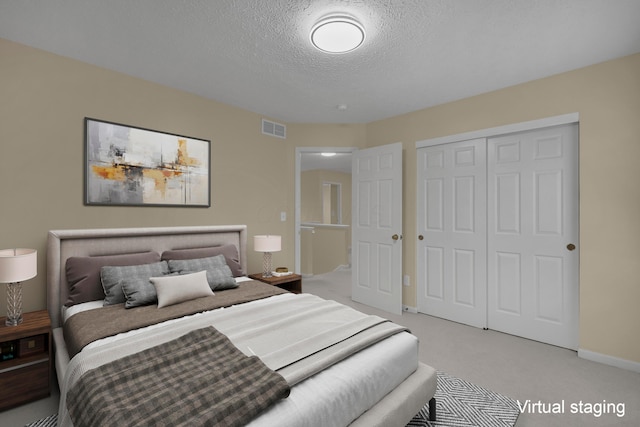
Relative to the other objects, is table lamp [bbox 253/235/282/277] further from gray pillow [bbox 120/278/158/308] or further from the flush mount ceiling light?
the flush mount ceiling light

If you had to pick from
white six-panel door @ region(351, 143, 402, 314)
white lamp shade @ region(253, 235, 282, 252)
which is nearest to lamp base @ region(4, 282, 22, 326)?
white lamp shade @ region(253, 235, 282, 252)

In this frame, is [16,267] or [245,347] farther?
[16,267]

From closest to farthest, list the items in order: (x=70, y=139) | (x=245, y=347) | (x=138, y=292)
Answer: (x=245, y=347)
(x=138, y=292)
(x=70, y=139)

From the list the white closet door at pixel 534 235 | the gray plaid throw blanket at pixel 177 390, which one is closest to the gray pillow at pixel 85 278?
the gray plaid throw blanket at pixel 177 390

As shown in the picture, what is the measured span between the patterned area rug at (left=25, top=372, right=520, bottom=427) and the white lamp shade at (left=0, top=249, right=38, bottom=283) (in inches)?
35.2

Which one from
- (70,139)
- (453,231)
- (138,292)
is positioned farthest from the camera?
(453,231)

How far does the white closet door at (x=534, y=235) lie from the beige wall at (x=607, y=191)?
11 centimetres

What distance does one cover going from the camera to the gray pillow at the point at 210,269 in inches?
102

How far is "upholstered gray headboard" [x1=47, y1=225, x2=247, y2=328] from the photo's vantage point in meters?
2.32

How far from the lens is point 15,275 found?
1.97 metres

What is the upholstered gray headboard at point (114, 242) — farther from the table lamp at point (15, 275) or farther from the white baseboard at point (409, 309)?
the white baseboard at point (409, 309)

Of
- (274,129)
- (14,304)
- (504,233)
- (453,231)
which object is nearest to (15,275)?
(14,304)

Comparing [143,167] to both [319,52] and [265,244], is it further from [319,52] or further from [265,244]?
[319,52]

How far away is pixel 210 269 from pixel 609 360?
3456 millimetres
